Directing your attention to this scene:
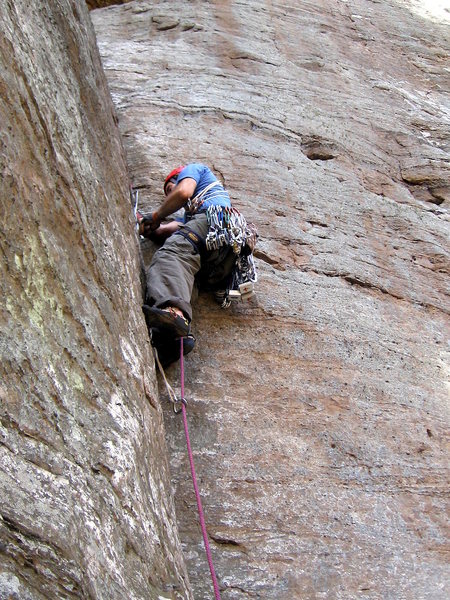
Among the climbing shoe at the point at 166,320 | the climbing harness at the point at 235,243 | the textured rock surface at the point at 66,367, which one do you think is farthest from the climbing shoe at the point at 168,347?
the climbing harness at the point at 235,243

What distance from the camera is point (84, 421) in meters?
3.32

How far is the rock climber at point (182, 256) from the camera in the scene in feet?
16.3

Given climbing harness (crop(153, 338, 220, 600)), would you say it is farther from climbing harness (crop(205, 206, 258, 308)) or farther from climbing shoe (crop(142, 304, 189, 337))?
climbing harness (crop(205, 206, 258, 308))

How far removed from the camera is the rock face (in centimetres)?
447

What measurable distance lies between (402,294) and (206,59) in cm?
451

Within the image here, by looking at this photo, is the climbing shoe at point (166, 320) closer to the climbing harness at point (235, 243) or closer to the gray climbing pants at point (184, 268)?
the gray climbing pants at point (184, 268)

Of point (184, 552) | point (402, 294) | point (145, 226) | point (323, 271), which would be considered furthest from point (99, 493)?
point (402, 294)

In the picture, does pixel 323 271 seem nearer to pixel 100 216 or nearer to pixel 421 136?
pixel 100 216

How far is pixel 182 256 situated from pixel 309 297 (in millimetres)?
1183

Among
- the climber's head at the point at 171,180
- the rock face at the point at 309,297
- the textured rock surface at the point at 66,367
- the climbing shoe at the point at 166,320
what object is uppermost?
the textured rock surface at the point at 66,367

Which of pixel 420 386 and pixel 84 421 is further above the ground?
pixel 84 421

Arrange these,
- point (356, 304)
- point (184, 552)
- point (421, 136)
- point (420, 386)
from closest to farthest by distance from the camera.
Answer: point (184, 552), point (420, 386), point (356, 304), point (421, 136)

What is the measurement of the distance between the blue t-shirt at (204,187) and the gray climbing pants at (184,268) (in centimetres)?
13

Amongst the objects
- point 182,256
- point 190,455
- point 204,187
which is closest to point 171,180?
point 204,187
